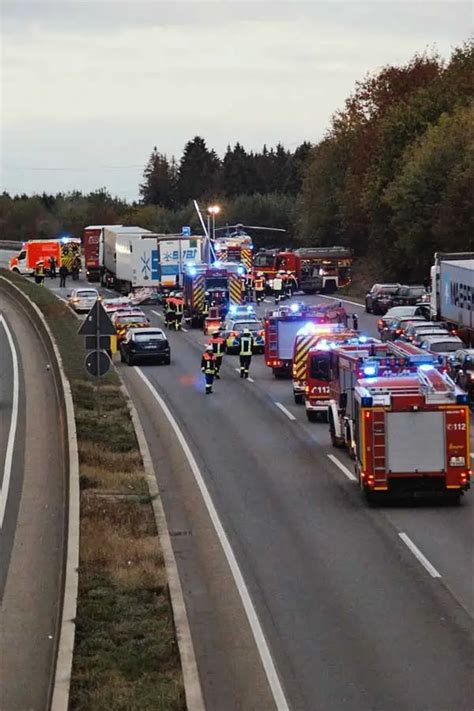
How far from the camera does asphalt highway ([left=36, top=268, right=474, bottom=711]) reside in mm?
14516

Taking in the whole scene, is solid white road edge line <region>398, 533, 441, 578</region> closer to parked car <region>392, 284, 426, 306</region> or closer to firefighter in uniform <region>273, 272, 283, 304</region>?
parked car <region>392, 284, 426, 306</region>

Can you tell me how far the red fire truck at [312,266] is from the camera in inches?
3543

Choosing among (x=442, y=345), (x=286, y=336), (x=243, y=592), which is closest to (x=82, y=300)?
(x=286, y=336)

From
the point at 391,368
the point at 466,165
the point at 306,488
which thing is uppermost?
the point at 466,165

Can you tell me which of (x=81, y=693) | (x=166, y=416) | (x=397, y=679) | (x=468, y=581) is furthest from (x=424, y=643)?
(x=166, y=416)

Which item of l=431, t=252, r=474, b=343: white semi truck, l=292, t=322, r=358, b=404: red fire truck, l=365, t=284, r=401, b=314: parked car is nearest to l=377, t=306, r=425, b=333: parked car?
l=431, t=252, r=474, b=343: white semi truck

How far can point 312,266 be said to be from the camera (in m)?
91.2

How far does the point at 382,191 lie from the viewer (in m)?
90.4

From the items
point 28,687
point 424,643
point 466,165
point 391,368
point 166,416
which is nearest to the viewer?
point 28,687

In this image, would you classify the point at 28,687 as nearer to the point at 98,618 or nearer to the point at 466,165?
the point at 98,618

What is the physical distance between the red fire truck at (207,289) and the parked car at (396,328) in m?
13.3

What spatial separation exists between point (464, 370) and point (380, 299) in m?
33.4

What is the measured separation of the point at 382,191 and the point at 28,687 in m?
78.1

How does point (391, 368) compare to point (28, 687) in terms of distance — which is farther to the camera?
point (391, 368)
